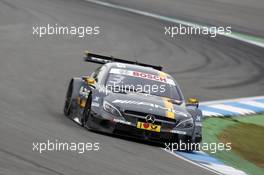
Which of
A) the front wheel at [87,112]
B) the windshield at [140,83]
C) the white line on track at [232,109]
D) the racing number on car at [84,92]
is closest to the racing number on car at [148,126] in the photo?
the front wheel at [87,112]

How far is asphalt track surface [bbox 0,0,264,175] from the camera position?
10.6 m

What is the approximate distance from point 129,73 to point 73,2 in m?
17.8

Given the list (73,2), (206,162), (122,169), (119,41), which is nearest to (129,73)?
(206,162)

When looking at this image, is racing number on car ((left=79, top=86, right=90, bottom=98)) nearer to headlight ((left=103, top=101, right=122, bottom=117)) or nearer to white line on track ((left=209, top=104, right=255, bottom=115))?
headlight ((left=103, top=101, right=122, bottom=117))

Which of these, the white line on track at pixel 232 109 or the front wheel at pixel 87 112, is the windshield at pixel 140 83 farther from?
the white line on track at pixel 232 109

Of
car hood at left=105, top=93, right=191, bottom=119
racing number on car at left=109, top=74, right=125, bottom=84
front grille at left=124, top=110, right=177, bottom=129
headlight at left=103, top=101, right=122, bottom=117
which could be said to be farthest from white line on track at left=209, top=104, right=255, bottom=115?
headlight at left=103, top=101, right=122, bottom=117

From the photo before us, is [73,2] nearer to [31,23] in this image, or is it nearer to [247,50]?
[31,23]

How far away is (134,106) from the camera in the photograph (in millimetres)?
12852

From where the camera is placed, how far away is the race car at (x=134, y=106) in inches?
502

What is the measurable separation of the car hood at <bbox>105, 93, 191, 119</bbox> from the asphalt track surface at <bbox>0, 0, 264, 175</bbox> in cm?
51

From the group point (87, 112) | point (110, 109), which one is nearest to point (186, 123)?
point (110, 109)

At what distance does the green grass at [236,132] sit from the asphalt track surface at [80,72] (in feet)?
3.92

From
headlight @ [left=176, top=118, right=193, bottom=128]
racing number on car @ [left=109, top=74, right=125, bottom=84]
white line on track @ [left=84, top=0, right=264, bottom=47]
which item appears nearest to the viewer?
headlight @ [left=176, top=118, right=193, bottom=128]

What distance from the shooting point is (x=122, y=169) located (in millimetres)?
10273
